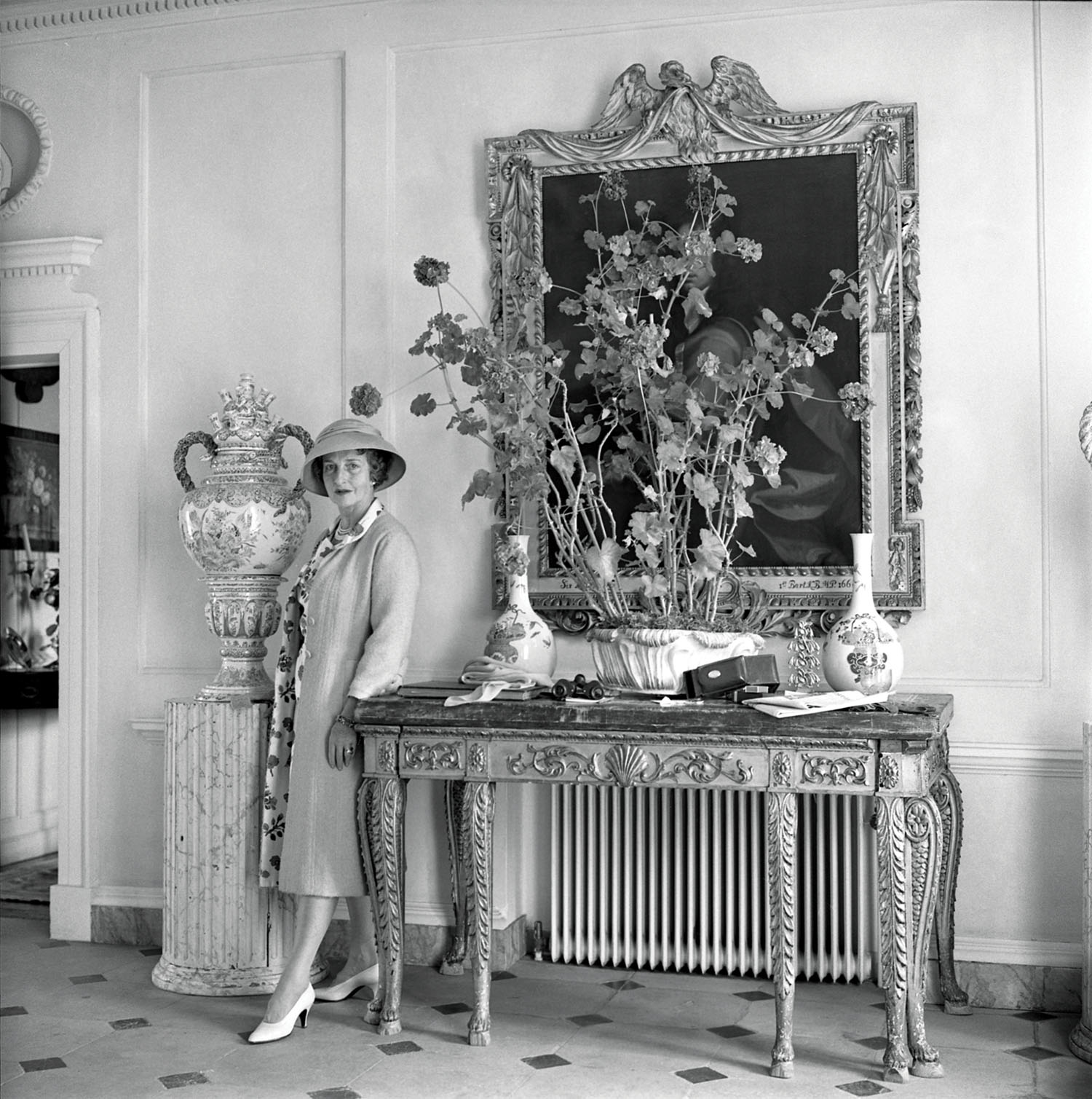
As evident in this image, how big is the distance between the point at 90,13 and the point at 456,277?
6.01ft

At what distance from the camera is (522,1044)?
3.64 meters

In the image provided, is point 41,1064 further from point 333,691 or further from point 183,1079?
point 333,691

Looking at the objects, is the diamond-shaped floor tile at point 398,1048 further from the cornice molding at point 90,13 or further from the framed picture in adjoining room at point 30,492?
the framed picture in adjoining room at point 30,492

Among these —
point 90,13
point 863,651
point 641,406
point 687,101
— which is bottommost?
point 863,651

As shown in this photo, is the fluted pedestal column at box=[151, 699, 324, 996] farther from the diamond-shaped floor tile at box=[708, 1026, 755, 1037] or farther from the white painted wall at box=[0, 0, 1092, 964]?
the diamond-shaped floor tile at box=[708, 1026, 755, 1037]

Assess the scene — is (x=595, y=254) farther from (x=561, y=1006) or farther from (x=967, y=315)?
(x=561, y=1006)

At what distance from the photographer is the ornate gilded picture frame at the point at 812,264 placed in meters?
4.14

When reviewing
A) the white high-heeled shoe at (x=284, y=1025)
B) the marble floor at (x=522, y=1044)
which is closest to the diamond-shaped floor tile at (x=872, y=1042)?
the marble floor at (x=522, y=1044)

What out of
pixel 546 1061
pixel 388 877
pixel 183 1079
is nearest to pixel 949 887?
pixel 546 1061

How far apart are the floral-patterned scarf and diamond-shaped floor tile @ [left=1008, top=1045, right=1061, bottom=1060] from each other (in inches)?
87.5

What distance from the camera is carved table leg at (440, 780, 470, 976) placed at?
4355mm

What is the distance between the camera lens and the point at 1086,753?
12.1 ft

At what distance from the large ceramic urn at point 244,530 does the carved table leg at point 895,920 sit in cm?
208

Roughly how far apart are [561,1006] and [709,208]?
2511 mm
